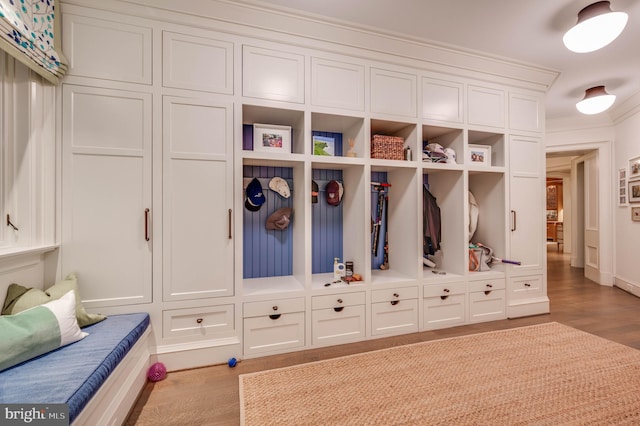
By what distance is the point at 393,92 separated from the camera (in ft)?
8.84

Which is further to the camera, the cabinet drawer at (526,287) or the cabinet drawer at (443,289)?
the cabinet drawer at (526,287)

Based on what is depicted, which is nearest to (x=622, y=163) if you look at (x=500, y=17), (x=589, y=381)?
(x=500, y=17)

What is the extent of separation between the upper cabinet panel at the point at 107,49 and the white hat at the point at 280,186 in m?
1.25

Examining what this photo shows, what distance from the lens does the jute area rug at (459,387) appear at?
160 centimetres

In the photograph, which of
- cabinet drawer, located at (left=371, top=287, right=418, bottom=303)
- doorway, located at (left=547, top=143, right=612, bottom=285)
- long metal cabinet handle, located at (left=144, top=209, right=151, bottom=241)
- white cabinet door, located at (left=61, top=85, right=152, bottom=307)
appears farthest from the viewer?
doorway, located at (left=547, top=143, right=612, bottom=285)

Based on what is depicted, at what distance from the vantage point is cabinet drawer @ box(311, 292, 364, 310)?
95.7 inches

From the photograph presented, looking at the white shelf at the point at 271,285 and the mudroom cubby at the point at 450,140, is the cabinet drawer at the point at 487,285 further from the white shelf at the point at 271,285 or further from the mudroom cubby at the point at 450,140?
the white shelf at the point at 271,285

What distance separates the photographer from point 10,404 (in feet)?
3.41

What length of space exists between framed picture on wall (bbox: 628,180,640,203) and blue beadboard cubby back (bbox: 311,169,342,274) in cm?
434

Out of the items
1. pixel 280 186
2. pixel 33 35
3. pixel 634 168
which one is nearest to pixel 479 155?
pixel 280 186

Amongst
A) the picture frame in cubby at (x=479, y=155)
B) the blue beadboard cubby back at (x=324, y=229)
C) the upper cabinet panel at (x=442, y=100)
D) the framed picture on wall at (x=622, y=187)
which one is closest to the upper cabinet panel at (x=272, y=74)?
the blue beadboard cubby back at (x=324, y=229)

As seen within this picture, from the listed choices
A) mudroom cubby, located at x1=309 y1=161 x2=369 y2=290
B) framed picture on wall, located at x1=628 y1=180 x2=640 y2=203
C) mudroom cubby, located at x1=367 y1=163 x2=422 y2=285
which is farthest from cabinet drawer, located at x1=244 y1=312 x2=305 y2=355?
framed picture on wall, located at x1=628 y1=180 x2=640 y2=203

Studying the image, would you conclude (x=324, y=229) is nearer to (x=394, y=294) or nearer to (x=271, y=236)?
(x=271, y=236)

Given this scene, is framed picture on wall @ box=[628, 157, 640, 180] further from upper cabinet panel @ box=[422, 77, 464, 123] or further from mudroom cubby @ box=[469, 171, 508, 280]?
upper cabinet panel @ box=[422, 77, 464, 123]
